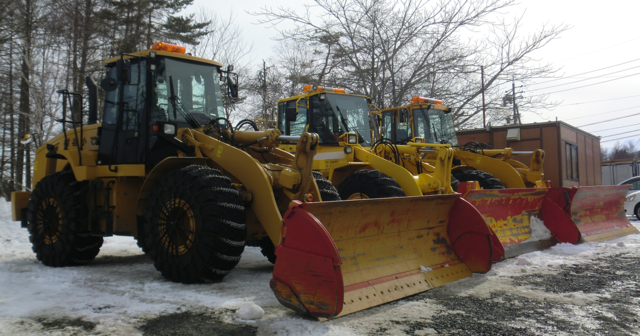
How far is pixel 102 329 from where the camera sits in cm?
354

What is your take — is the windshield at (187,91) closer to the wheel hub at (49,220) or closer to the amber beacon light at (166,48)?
the amber beacon light at (166,48)

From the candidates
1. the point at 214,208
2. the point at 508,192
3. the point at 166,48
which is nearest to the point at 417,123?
the point at 508,192

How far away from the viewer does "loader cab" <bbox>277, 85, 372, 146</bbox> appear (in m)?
9.05

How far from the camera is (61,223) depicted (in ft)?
21.6

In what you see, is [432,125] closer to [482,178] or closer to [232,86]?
[482,178]

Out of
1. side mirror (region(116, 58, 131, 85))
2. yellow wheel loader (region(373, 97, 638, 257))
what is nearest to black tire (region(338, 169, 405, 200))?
yellow wheel loader (region(373, 97, 638, 257))

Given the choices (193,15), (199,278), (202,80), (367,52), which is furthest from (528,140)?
(193,15)

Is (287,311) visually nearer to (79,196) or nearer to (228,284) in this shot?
(228,284)

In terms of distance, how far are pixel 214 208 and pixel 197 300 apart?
2.97 ft

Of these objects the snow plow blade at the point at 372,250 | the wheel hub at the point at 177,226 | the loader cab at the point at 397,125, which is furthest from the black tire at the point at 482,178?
the wheel hub at the point at 177,226

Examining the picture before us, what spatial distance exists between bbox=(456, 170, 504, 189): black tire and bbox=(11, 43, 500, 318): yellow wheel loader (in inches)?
193

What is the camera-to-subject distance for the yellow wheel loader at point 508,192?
23.7ft

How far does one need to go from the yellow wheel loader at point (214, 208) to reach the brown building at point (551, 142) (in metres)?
8.43

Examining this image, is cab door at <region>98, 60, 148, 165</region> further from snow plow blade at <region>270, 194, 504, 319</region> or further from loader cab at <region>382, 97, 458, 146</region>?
loader cab at <region>382, 97, 458, 146</region>
